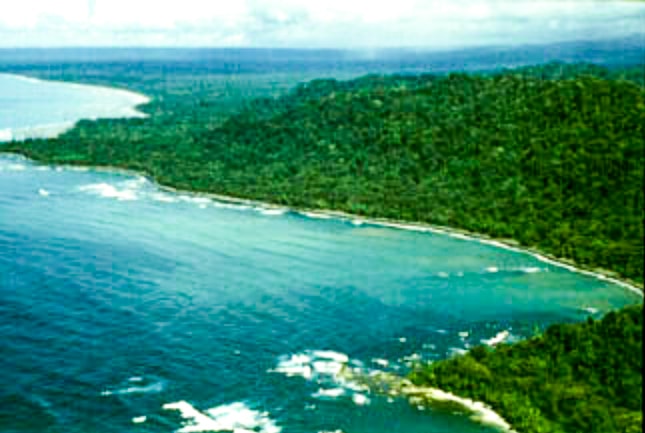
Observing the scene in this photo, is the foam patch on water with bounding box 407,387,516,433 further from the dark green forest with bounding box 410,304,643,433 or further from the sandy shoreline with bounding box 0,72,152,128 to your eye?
the sandy shoreline with bounding box 0,72,152,128

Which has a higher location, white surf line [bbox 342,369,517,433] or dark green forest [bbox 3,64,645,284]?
dark green forest [bbox 3,64,645,284]

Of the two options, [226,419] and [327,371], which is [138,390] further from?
[327,371]

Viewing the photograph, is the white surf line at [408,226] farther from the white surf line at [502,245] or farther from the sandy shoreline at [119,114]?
the sandy shoreline at [119,114]

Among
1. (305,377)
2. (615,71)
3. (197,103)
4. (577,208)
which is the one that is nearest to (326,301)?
(305,377)

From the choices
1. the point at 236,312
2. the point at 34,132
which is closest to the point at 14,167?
the point at 34,132

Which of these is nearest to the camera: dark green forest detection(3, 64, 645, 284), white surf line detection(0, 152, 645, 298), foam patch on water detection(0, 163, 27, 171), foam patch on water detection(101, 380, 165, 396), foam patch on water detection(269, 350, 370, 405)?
foam patch on water detection(101, 380, 165, 396)

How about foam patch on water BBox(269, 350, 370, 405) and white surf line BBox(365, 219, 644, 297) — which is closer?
foam patch on water BBox(269, 350, 370, 405)

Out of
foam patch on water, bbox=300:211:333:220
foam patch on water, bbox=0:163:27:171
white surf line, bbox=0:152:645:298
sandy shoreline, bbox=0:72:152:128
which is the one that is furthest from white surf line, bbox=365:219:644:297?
sandy shoreline, bbox=0:72:152:128

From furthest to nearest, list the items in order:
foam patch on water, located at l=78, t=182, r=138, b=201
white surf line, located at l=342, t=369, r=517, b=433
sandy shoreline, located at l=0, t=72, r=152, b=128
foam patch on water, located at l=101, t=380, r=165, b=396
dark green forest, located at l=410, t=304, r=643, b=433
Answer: sandy shoreline, located at l=0, t=72, r=152, b=128 → foam patch on water, located at l=78, t=182, r=138, b=201 → foam patch on water, located at l=101, t=380, r=165, b=396 → white surf line, located at l=342, t=369, r=517, b=433 → dark green forest, located at l=410, t=304, r=643, b=433

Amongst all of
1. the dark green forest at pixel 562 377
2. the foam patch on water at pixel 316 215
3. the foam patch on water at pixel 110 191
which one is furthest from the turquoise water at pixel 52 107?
the dark green forest at pixel 562 377
